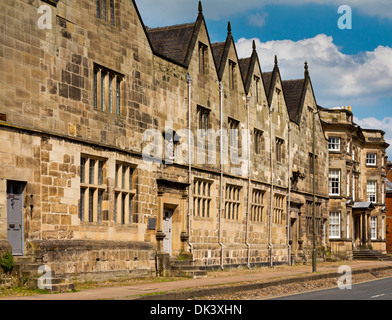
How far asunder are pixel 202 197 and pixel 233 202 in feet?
12.5

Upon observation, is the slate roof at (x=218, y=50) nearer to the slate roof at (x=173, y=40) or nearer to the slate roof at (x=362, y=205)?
the slate roof at (x=173, y=40)

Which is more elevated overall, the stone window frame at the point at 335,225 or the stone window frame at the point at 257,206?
the stone window frame at the point at 257,206

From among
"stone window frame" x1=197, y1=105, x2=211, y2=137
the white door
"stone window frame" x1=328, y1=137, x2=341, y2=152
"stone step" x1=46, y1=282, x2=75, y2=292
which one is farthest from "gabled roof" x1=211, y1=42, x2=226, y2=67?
"stone window frame" x1=328, y1=137, x2=341, y2=152

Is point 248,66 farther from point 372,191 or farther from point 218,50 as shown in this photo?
point 372,191

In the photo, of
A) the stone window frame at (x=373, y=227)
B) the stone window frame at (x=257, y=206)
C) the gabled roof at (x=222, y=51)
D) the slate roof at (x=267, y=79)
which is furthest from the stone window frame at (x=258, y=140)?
the stone window frame at (x=373, y=227)

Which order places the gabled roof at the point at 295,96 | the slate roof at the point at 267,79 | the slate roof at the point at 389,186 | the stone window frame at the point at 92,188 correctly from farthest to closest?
the slate roof at the point at 389,186 < the gabled roof at the point at 295,96 < the slate roof at the point at 267,79 < the stone window frame at the point at 92,188

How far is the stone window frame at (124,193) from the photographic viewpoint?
2469cm

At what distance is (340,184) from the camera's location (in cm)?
5406

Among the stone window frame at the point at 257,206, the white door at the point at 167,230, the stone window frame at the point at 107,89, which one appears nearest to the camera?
the stone window frame at the point at 107,89

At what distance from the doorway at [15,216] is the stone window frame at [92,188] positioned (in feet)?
9.39

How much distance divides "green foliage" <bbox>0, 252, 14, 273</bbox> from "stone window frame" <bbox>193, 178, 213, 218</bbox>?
12.4m

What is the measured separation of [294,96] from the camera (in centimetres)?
4559
